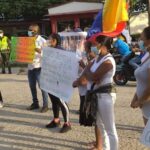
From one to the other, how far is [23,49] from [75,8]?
94.6 ft

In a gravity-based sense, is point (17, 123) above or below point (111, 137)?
below

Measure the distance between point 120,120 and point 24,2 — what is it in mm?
44074

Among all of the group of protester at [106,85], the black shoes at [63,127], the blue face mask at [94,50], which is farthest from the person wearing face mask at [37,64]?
the blue face mask at [94,50]

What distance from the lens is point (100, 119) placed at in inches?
237

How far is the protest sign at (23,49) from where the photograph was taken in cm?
1009

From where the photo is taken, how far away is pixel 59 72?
734 cm

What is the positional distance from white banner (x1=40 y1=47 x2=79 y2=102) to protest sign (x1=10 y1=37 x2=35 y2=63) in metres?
2.07

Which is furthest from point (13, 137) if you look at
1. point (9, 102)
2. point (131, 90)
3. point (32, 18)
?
point (32, 18)

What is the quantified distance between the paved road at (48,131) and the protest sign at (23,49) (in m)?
1.10

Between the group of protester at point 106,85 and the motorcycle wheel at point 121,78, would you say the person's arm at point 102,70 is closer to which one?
the group of protester at point 106,85

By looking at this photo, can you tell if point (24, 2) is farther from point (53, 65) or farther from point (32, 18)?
point (53, 65)

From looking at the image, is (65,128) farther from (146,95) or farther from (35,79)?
(146,95)

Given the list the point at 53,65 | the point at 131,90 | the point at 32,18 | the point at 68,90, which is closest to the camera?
the point at 68,90

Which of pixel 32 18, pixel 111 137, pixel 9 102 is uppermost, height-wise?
pixel 111 137
